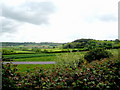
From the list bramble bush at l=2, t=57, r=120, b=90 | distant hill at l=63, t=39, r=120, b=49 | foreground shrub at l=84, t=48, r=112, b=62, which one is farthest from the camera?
distant hill at l=63, t=39, r=120, b=49

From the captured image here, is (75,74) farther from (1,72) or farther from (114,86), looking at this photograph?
(1,72)

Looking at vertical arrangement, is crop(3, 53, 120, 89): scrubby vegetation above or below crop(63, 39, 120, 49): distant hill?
below

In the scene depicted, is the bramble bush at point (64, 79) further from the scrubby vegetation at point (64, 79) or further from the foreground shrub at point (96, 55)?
the foreground shrub at point (96, 55)

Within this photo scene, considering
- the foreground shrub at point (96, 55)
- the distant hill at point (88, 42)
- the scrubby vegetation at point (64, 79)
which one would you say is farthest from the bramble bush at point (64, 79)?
the distant hill at point (88, 42)

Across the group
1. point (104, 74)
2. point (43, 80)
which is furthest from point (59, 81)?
point (104, 74)

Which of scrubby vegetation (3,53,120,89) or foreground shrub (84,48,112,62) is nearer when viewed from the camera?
scrubby vegetation (3,53,120,89)

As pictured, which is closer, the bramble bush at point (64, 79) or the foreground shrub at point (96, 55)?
the bramble bush at point (64, 79)

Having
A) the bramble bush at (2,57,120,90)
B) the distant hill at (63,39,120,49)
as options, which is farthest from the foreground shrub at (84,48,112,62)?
the distant hill at (63,39,120,49)

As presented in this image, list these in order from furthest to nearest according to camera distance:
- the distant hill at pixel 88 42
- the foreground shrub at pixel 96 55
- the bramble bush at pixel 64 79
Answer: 1. the distant hill at pixel 88 42
2. the foreground shrub at pixel 96 55
3. the bramble bush at pixel 64 79

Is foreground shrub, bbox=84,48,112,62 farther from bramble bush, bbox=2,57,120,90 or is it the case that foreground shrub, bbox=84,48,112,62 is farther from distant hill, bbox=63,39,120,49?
distant hill, bbox=63,39,120,49

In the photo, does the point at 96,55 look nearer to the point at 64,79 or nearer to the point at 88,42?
the point at 64,79

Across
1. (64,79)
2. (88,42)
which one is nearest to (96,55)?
(64,79)

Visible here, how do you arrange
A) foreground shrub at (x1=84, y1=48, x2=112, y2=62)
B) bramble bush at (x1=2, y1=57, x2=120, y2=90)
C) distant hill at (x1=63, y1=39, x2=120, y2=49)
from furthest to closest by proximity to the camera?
distant hill at (x1=63, y1=39, x2=120, y2=49)
foreground shrub at (x1=84, y1=48, x2=112, y2=62)
bramble bush at (x1=2, y1=57, x2=120, y2=90)

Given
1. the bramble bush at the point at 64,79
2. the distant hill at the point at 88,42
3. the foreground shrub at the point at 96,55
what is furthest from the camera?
the distant hill at the point at 88,42
